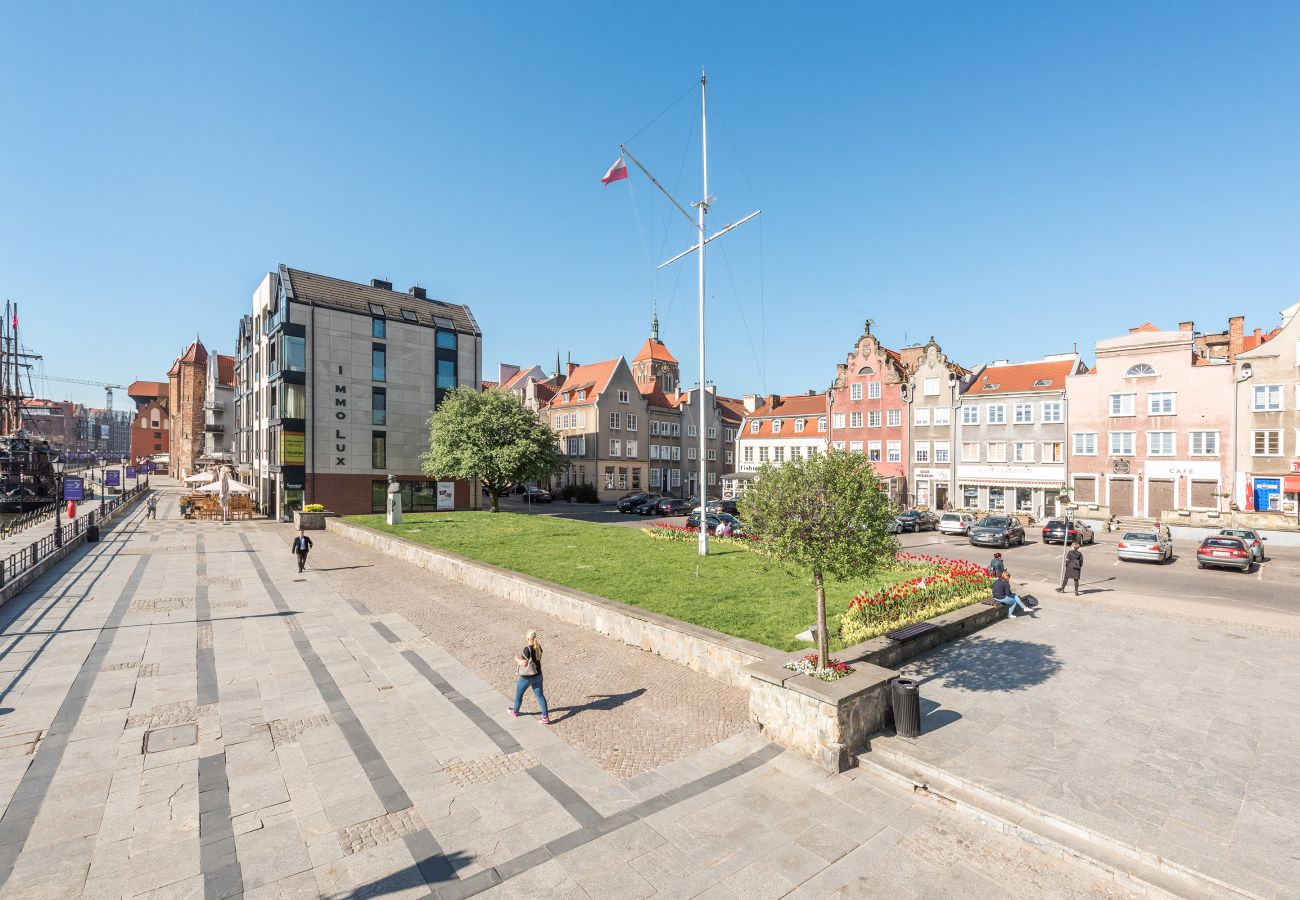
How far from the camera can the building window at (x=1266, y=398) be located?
36375 mm

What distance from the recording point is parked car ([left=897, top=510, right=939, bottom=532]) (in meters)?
37.4

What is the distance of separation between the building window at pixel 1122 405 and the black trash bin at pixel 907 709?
1773 inches

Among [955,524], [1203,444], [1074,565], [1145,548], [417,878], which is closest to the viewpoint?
[417,878]

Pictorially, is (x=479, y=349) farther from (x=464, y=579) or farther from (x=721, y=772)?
(x=721, y=772)

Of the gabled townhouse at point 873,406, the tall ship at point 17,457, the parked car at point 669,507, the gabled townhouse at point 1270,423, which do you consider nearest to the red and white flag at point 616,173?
the parked car at point 669,507

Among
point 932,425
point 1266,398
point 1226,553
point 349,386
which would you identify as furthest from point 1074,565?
point 349,386

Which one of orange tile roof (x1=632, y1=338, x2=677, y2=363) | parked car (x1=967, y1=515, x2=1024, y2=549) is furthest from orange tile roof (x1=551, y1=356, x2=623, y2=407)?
parked car (x1=967, y1=515, x2=1024, y2=549)

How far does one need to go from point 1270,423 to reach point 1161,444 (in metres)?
5.33

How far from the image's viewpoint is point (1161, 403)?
133ft

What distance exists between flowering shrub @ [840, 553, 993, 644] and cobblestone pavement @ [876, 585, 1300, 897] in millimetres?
1026

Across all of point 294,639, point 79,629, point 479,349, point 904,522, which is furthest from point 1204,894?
point 479,349

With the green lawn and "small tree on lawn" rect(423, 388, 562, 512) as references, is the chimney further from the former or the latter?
"small tree on lawn" rect(423, 388, 562, 512)

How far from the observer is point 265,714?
385 inches

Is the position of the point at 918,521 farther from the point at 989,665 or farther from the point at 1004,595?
the point at 989,665
